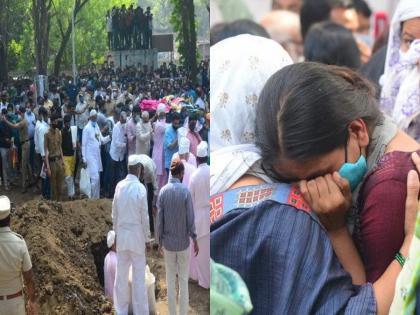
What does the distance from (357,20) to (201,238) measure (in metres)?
1.12

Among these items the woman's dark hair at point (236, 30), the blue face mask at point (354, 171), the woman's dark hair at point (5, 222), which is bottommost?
the woman's dark hair at point (5, 222)

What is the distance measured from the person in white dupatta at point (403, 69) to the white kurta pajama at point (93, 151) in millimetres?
1369

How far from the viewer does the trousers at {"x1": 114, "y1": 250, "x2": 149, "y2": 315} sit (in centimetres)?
254

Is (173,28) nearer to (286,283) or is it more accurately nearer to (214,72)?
(214,72)

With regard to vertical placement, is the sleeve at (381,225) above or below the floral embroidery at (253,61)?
below

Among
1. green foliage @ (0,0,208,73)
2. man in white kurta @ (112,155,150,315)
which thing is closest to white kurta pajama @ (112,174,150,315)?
man in white kurta @ (112,155,150,315)

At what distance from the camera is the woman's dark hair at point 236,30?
5.18 ft

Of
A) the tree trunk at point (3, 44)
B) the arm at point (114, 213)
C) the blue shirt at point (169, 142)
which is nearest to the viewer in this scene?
the blue shirt at point (169, 142)

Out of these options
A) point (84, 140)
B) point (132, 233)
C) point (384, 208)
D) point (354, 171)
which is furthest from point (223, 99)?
point (84, 140)

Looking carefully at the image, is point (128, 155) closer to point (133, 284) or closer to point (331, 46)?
point (133, 284)

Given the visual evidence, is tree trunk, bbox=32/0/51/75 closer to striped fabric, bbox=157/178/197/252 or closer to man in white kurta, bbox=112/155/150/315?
man in white kurta, bbox=112/155/150/315

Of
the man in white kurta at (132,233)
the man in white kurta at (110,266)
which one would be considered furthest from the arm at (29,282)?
the man in white kurta at (132,233)

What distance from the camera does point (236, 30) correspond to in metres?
1.60

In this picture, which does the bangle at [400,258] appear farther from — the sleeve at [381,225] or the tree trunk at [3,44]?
the tree trunk at [3,44]
